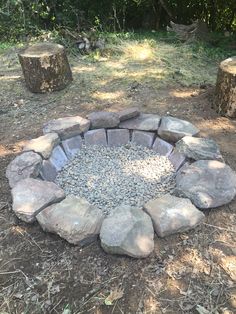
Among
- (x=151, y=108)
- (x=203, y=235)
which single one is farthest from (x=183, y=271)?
(x=151, y=108)

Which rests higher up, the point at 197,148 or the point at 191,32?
the point at 197,148

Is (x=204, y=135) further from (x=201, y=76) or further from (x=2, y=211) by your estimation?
(x=2, y=211)

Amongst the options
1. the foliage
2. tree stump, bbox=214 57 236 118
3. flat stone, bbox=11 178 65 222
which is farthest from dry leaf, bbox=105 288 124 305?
the foliage

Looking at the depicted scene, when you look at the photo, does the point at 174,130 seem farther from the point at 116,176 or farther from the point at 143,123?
the point at 116,176

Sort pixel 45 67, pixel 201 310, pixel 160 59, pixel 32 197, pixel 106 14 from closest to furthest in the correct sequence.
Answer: pixel 201 310, pixel 32 197, pixel 45 67, pixel 160 59, pixel 106 14

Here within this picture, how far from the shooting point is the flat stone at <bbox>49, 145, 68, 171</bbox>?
10.0 ft

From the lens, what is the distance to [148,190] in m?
2.79

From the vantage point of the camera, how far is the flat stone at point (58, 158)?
306 cm

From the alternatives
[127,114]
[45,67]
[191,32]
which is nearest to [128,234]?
[127,114]

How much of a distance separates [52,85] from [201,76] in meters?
1.81

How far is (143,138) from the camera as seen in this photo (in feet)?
10.8

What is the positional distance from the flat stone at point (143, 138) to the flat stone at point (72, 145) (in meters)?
0.49

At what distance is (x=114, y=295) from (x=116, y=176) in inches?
42.5

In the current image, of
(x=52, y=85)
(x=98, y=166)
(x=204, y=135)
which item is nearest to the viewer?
(x=98, y=166)
